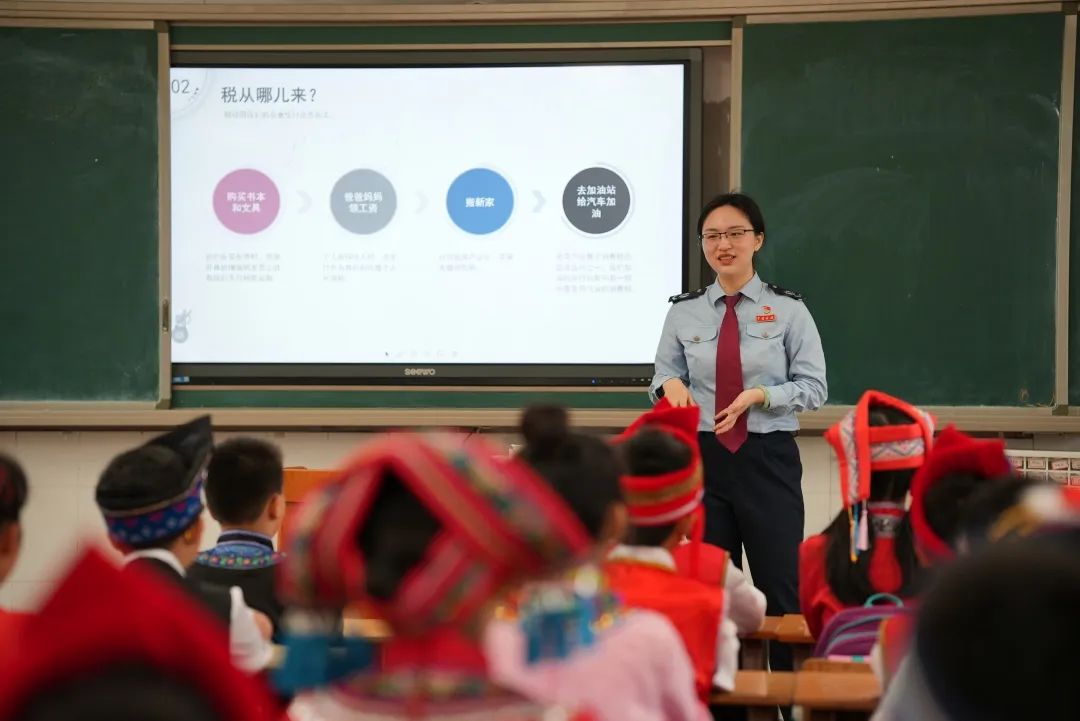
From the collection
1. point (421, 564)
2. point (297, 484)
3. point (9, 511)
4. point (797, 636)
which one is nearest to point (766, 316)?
point (797, 636)

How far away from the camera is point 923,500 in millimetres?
1929

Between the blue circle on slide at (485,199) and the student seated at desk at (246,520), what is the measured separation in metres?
2.06

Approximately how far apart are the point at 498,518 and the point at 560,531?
0.05 metres

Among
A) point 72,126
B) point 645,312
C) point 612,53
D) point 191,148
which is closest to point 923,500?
point 645,312

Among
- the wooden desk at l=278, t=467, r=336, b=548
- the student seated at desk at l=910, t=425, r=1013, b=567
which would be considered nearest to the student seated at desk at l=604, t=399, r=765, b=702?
the student seated at desk at l=910, t=425, r=1013, b=567

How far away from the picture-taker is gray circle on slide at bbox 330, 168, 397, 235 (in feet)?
14.4

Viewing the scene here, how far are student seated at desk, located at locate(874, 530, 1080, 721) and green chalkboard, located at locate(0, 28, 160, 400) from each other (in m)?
4.12

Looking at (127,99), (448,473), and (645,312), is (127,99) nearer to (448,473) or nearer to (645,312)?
(645,312)

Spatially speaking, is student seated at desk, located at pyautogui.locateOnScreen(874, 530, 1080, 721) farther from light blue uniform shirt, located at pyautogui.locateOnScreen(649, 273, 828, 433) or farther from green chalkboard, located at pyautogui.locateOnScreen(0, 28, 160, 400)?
green chalkboard, located at pyautogui.locateOnScreen(0, 28, 160, 400)

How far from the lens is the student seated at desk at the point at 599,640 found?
138 cm

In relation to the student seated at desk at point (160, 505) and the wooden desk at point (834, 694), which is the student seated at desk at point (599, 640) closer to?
the wooden desk at point (834, 694)

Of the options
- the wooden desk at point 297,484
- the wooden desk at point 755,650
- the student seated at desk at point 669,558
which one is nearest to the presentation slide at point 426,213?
the wooden desk at point 297,484

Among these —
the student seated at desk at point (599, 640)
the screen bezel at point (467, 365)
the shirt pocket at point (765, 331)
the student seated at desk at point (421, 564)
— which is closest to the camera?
the student seated at desk at point (421, 564)

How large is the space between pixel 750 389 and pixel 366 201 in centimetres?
182
